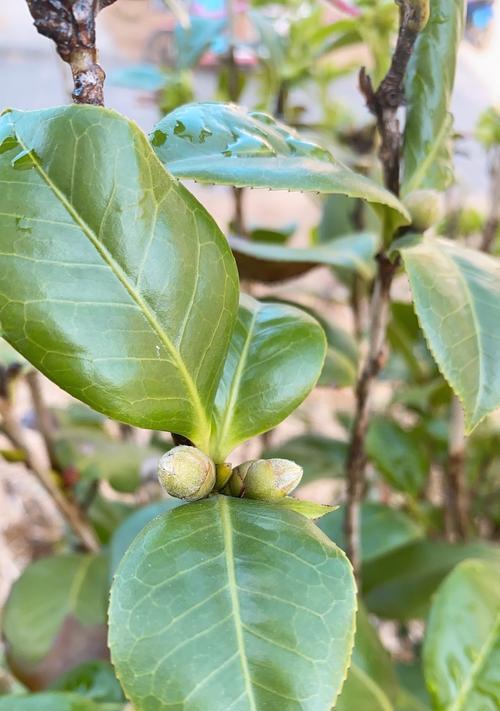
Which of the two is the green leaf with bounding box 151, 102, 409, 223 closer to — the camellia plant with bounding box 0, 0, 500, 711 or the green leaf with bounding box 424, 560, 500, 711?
the camellia plant with bounding box 0, 0, 500, 711

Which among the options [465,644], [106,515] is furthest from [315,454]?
[465,644]

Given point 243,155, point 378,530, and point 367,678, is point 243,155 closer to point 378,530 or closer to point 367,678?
point 367,678

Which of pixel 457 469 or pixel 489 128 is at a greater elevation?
pixel 489 128

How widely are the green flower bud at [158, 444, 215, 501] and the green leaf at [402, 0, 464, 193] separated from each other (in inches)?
9.8

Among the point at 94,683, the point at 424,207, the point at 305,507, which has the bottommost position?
the point at 94,683

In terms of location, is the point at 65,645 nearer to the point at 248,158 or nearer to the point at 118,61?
the point at 248,158

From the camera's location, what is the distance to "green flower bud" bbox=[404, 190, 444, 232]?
0.46 metres

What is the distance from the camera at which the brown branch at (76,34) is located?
0.31 metres

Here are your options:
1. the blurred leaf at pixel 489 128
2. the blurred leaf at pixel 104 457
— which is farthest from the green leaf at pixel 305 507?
the blurred leaf at pixel 489 128

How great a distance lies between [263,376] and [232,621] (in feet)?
0.47

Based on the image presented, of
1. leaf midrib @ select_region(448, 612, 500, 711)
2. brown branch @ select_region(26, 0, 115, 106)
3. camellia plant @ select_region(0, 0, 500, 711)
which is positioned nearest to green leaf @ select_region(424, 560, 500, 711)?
leaf midrib @ select_region(448, 612, 500, 711)

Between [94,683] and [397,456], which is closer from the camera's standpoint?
[94,683]

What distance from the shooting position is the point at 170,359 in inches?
13.2

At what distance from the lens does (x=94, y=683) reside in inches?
26.0
